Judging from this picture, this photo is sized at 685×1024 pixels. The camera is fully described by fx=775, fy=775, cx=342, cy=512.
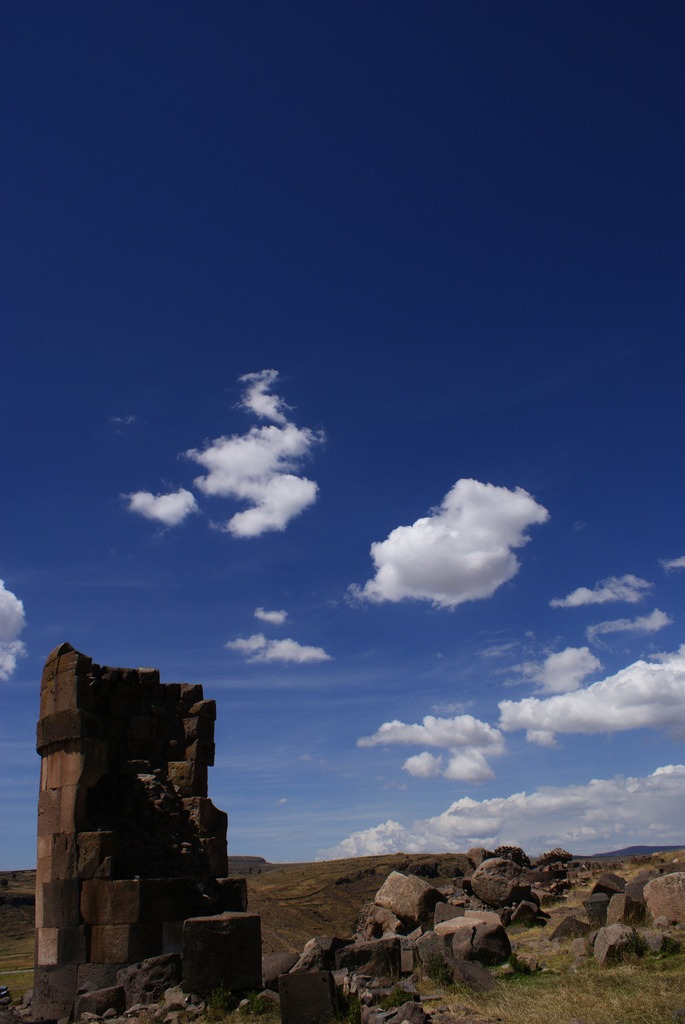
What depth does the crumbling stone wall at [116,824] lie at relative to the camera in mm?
10695

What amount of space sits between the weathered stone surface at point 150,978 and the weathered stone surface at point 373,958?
2107mm

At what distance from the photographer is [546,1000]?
26.3ft

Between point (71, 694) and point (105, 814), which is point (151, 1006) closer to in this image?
point (105, 814)

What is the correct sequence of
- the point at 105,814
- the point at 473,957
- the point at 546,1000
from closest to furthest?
1. the point at 546,1000
2. the point at 473,957
3. the point at 105,814

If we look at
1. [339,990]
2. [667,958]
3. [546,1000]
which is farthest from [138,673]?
[667,958]

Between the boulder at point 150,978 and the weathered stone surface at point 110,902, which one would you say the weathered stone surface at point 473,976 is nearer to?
the boulder at point 150,978

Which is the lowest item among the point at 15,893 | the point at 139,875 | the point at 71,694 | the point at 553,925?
the point at 15,893

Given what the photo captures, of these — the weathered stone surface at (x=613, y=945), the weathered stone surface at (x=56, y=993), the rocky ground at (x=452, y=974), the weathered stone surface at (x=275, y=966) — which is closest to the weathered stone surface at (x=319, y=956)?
the rocky ground at (x=452, y=974)

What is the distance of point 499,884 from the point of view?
54.1ft

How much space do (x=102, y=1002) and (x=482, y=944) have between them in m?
5.09

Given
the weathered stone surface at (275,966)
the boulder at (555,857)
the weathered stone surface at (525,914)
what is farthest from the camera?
the boulder at (555,857)

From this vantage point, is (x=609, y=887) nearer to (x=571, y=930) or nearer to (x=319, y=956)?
(x=571, y=930)

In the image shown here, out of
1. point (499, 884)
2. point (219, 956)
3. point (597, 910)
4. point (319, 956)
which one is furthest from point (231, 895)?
point (499, 884)

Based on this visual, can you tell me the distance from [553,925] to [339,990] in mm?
7613
